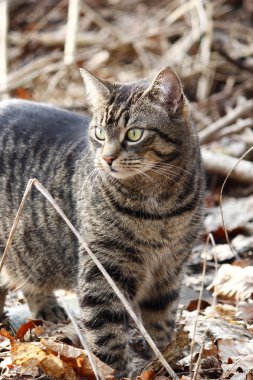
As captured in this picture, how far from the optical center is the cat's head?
10.5 feet

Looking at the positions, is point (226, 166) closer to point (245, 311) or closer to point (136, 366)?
point (245, 311)

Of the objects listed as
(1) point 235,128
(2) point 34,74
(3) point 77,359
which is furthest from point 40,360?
(2) point 34,74

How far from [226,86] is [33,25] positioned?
10.6 feet

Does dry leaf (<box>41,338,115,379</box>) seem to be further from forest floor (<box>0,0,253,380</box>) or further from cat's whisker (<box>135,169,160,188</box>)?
cat's whisker (<box>135,169,160,188</box>)

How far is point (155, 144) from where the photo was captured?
3266 mm

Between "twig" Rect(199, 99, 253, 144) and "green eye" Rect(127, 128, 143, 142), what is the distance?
2.90 metres

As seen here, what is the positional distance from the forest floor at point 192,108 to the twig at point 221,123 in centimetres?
1

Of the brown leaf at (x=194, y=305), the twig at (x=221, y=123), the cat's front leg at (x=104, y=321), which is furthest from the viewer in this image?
the twig at (x=221, y=123)

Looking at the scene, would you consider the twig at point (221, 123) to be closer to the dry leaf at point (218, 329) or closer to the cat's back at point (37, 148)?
the cat's back at point (37, 148)

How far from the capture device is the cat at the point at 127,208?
328 cm

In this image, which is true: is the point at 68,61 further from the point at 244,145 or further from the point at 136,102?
the point at 136,102

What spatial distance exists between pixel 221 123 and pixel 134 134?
3.25m

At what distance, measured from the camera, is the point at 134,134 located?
10.7ft

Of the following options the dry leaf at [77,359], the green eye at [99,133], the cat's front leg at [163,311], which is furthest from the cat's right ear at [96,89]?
the dry leaf at [77,359]
